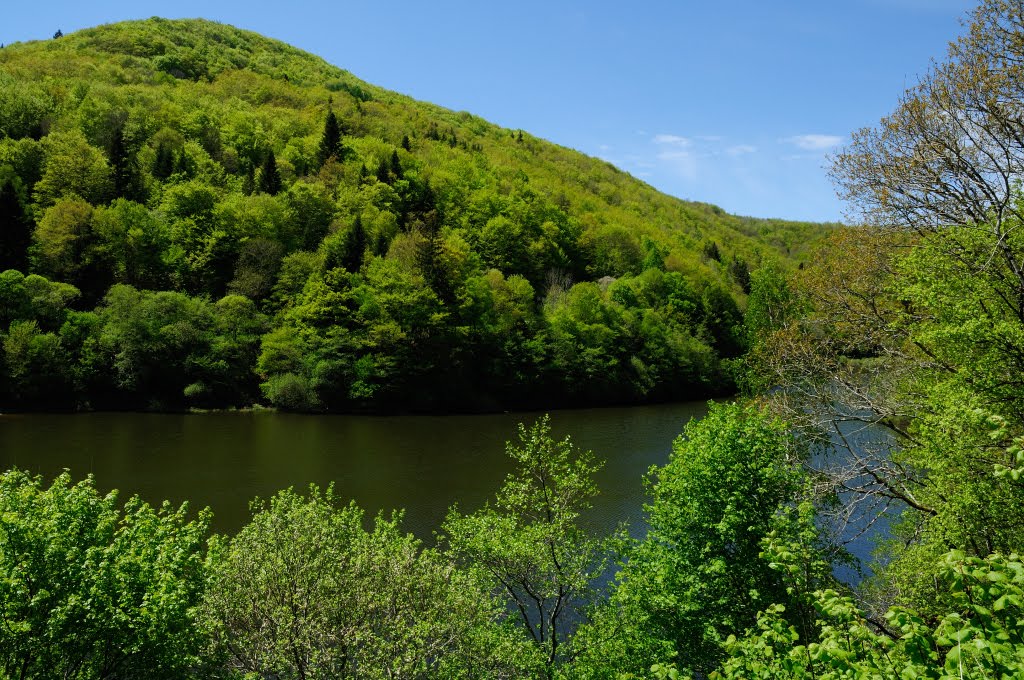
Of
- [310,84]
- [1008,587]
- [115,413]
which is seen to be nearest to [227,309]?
[115,413]

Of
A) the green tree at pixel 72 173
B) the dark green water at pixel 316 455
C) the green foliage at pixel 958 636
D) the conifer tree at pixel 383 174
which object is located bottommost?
the dark green water at pixel 316 455

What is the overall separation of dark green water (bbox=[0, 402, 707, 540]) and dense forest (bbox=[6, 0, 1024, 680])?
11.7 metres

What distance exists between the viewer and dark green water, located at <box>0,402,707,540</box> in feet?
98.3

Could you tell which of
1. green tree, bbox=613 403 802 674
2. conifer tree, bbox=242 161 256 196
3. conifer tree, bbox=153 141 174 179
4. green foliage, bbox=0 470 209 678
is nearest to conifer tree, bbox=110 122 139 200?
conifer tree, bbox=153 141 174 179

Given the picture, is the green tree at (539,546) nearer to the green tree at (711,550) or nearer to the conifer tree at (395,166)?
the green tree at (711,550)

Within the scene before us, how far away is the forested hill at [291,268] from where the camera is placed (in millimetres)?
54875

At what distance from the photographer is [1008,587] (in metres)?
4.04

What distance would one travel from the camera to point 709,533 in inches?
585

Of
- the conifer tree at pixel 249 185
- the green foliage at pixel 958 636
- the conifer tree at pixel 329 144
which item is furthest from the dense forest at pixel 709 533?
the conifer tree at pixel 329 144

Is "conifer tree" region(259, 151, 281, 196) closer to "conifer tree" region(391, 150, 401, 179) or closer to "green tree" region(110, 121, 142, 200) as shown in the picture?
"green tree" region(110, 121, 142, 200)

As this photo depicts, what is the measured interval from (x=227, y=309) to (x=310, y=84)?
259 ft

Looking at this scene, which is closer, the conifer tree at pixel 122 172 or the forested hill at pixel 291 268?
the forested hill at pixel 291 268

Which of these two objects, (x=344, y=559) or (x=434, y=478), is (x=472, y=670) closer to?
(x=344, y=559)

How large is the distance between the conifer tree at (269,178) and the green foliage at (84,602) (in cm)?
7053
